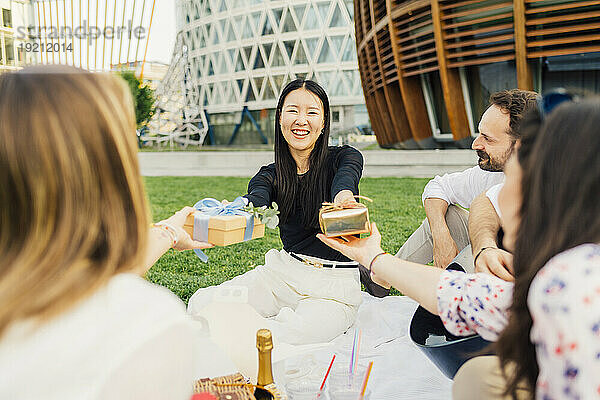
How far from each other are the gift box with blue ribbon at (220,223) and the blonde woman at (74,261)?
1533 millimetres

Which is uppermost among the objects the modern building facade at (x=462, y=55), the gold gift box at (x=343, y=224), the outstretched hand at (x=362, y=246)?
the modern building facade at (x=462, y=55)

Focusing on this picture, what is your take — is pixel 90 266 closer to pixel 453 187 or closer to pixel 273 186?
pixel 273 186

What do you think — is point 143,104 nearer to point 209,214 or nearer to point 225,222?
point 209,214

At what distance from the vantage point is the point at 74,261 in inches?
38.6

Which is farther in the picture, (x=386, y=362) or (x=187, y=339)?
(x=386, y=362)

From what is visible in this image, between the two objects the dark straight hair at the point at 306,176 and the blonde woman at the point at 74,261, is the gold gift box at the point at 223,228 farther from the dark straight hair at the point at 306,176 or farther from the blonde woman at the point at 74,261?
the blonde woman at the point at 74,261

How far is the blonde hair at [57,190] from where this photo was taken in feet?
3.11

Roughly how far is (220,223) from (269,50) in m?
34.4

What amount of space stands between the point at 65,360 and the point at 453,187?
9.86 ft

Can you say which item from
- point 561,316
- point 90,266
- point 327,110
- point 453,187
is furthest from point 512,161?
point 453,187

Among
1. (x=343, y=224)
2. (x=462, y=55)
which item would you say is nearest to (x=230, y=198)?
(x=343, y=224)

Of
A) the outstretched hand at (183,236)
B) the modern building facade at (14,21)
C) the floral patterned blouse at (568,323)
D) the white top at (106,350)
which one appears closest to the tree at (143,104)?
the modern building facade at (14,21)

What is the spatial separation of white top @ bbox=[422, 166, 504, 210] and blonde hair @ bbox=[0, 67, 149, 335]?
105 inches

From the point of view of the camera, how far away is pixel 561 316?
37.7 inches
